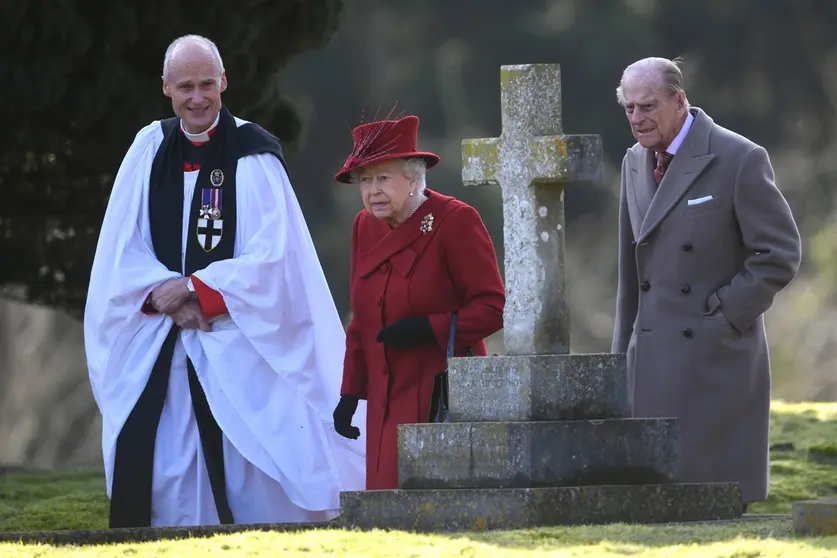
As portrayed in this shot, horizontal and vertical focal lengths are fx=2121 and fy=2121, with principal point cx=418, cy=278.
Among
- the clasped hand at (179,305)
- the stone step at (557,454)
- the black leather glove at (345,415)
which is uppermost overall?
the clasped hand at (179,305)

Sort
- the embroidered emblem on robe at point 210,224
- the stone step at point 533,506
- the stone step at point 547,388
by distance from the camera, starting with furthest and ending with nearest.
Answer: the embroidered emblem on robe at point 210,224, the stone step at point 547,388, the stone step at point 533,506

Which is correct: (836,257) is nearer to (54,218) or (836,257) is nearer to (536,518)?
(54,218)

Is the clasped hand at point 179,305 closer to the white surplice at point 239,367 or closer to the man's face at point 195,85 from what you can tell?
the white surplice at point 239,367

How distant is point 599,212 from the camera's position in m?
22.5

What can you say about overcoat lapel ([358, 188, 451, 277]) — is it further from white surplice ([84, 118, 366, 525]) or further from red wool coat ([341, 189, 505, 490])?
white surplice ([84, 118, 366, 525])

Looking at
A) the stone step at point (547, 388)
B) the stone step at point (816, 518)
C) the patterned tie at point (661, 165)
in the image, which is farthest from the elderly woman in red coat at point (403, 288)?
the stone step at point (816, 518)

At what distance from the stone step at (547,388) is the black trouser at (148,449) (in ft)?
5.85

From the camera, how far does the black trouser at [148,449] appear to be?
805 centimetres

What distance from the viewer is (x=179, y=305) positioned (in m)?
8.12

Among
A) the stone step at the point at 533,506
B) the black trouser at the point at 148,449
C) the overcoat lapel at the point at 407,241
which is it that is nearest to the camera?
the stone step at the point at 533,506

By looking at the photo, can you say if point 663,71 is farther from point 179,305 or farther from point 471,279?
point 179,305

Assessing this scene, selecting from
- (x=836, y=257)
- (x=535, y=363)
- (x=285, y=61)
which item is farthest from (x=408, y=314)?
(x=836, y=257)

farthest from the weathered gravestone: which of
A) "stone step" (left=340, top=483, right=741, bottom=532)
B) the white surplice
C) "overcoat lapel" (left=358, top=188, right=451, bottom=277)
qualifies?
the white surplice

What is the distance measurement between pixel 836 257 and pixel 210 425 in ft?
46.5
